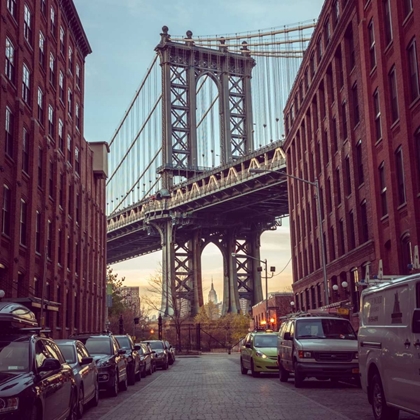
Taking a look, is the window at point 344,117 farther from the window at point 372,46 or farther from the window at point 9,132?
the window at point 9,132

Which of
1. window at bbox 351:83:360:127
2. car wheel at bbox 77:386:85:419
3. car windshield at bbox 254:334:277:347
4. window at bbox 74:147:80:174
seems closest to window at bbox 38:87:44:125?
window at bbox 74:147:80:174

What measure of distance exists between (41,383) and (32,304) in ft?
62.8

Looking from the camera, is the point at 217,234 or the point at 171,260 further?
the point at 217,234

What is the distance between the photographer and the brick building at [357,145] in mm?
27078

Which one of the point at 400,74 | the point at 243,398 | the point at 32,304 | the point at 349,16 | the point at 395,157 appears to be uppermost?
the point at 349,16

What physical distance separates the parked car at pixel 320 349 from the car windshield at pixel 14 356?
34.2ft

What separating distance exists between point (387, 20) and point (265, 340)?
14625 millimetres

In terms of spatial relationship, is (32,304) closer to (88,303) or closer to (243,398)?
(243,398)

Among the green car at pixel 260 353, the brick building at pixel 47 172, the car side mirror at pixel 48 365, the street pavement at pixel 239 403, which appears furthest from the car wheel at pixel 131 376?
the car side mirror at pixel 48 365

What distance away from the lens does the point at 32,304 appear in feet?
91.7

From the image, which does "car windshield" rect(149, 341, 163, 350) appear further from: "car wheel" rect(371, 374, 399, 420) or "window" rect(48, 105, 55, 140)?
"car wheel" rect(371, 374, 399, 420)

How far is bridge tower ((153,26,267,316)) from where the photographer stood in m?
88.7

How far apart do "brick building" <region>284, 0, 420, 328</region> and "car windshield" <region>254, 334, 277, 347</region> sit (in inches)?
183

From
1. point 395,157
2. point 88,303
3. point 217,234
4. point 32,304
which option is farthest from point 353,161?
point 217,234
